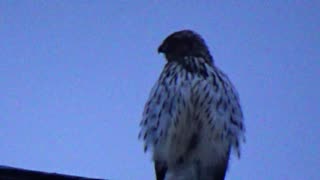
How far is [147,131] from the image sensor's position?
239 inches

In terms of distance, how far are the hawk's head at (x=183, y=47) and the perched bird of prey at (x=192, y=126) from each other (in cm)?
47

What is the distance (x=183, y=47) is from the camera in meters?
6.59

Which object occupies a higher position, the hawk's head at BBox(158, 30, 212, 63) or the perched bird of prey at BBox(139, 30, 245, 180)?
the hawk's head at BBox(158, 30, 212, 63)

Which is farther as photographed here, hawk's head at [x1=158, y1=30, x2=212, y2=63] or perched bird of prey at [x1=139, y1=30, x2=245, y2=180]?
hawk's head at [x1=158, y1=30, x2=212, y2=63]

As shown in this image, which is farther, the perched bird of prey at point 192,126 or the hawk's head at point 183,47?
the hawk's head at point 183,47

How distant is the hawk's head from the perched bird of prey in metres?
0.47

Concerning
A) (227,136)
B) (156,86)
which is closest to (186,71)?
(156,86)

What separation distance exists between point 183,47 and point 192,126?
1002 millimetres

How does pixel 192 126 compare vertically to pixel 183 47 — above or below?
below

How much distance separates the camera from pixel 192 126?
19.3 ft

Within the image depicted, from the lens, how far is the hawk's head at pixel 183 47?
653 centimetres

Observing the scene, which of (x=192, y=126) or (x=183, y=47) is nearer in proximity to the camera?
(x=192, y=126)

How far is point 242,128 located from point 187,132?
0.53 metres

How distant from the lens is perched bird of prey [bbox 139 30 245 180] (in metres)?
5.84
